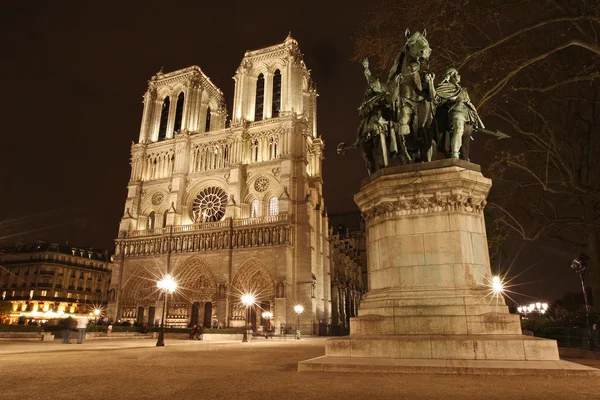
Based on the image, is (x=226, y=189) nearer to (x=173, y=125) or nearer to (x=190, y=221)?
(x=190, y=221)

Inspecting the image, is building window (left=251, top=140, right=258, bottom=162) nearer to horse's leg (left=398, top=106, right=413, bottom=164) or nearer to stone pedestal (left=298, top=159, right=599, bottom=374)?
horse's leg (left=398, top=106, right=413, bottom=164)

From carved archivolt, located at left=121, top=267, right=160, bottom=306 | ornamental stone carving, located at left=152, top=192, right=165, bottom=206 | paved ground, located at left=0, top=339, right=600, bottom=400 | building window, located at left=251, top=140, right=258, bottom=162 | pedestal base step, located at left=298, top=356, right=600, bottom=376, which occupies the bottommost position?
paved ground, located at left=0, top=339, right=600, bottom=400

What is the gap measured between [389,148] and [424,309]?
3.23m

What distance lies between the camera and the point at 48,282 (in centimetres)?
5712

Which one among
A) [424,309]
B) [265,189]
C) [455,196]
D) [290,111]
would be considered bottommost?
[424,309]

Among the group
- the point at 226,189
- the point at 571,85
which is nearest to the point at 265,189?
the point at 226,189

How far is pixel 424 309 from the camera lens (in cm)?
657

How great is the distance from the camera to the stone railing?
3697cm

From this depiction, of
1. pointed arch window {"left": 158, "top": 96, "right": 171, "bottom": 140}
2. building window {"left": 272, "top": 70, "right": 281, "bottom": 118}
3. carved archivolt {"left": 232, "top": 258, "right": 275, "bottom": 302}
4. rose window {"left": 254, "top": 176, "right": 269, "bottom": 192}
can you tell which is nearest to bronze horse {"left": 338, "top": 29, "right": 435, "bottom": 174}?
carved archivolt {"left": 232, "top": 258, "right": 275, "bottom": 302}

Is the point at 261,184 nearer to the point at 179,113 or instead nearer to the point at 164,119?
the point at 179,113

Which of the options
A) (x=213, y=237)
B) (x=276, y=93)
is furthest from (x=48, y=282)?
(x=276, y=93)

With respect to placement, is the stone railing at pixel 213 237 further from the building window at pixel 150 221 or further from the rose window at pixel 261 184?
the rose window at pixel 261 184

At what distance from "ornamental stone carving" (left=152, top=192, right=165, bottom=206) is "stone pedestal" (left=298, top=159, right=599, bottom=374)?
3995cm

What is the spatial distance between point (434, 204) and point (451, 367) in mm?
2737
